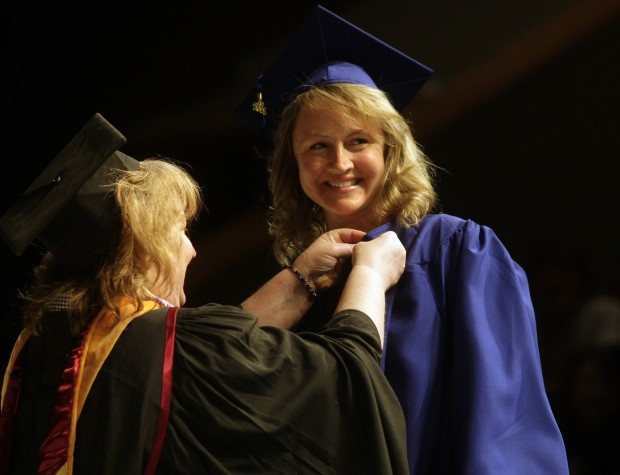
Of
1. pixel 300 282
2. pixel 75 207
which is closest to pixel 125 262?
pixel 75 207

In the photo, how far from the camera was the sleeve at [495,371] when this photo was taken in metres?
1.81

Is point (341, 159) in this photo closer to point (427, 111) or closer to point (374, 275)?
point (374, 275)

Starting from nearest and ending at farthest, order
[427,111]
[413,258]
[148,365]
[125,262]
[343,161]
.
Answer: [148,365] → [125,262] → [413,258] → [343,161] → [427,111]

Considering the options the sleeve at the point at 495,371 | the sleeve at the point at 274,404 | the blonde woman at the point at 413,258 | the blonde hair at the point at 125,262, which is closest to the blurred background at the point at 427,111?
the blonde woman at the point at 413,258

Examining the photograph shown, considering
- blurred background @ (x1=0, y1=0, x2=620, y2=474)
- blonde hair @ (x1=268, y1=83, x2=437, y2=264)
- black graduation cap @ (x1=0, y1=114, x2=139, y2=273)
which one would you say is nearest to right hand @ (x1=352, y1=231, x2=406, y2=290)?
blonde hair @ (x1=268, y1=83, x2=437, y2=264)

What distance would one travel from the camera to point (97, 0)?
3.06 meters

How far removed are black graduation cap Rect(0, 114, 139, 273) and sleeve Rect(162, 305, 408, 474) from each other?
0.23 m

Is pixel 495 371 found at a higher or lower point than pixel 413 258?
lower

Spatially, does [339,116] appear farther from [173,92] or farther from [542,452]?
[173,92]

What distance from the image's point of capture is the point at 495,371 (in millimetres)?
1854

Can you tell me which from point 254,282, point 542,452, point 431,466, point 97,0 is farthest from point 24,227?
point 97,0

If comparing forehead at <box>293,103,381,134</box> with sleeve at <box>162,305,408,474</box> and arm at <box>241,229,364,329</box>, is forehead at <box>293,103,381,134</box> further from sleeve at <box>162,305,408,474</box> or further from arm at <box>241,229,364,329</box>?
sleeve at <box>162,305,408,474</box>

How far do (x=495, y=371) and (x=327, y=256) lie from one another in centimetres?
42

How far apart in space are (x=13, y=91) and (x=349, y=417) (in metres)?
1.81
